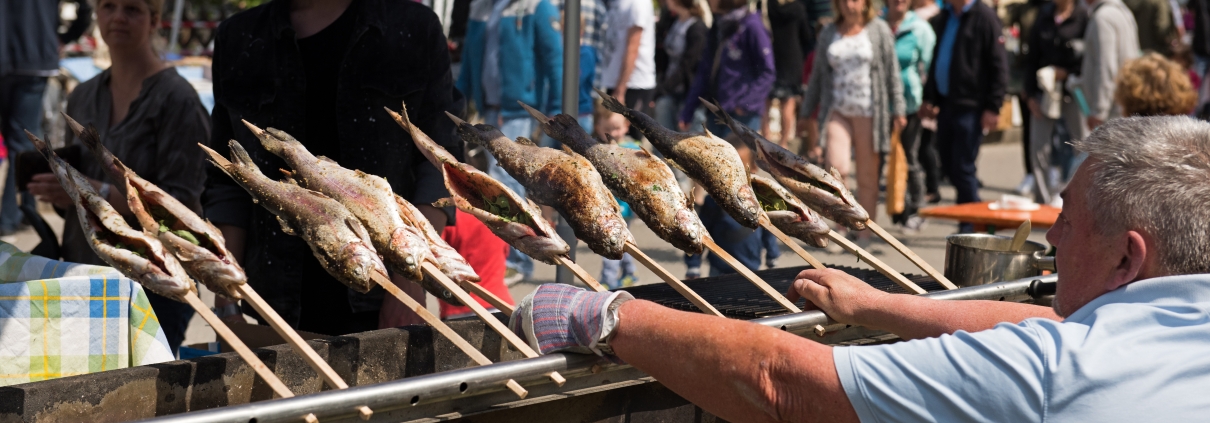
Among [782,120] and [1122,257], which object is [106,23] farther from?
[782,120]

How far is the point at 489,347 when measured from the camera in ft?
8.35

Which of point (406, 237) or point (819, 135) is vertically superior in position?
point (406, 237)

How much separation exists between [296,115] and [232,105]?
0.57 ft

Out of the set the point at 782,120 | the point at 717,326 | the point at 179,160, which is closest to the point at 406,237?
the point at 717,326

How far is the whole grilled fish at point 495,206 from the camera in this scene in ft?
8.37

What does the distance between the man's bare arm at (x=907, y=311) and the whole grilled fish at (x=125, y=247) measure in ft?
4.54

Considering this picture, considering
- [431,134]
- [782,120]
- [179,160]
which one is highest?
[431,134]

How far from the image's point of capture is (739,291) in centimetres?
301

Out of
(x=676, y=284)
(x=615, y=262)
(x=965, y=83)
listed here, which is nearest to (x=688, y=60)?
(x=965, y=83)

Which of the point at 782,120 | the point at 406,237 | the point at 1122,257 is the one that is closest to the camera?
the point at 1122,257

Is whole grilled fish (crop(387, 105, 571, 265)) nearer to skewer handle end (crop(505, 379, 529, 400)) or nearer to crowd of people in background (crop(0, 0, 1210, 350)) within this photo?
crowd of people in background (crop(0, 0, 1210, 350))

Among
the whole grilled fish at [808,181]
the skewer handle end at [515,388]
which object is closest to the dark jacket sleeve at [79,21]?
the whole grilled fish at [808,181]

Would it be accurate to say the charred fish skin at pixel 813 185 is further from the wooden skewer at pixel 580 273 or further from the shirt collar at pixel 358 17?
the shirt collar at pixel 358 17

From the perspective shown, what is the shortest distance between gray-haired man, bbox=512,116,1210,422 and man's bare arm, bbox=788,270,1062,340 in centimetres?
45
